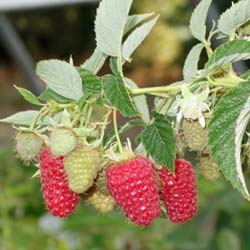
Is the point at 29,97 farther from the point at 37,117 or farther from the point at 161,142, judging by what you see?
the point at 161,142

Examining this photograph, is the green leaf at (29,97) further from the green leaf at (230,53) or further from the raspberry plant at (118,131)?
the green leaf at (230,53)

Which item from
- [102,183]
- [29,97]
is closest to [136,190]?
[102,183]

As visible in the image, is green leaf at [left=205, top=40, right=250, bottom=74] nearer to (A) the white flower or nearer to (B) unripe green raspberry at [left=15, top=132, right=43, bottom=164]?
(A) the white flower

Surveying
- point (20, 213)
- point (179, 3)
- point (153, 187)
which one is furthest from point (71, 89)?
point (179, 3)

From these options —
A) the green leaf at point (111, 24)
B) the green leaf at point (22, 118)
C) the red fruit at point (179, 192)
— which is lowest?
the red fruit at point (179, 192)

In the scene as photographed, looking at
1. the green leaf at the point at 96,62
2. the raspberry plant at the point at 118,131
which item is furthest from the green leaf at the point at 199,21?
the green leaf at the point at 96,62

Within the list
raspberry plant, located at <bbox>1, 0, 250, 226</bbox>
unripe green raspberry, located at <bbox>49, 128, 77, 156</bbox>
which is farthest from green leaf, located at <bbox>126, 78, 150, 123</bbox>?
unripe green raspberry, located at <bbox>49, 128, 77, 156</bbox>
